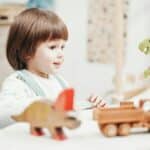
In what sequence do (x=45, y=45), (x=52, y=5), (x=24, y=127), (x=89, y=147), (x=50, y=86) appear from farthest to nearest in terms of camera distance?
(x=52, y=5) → (x=50, y=86) → (x=45, y=45) → (x=24, y=127) → (x=89, y=147)

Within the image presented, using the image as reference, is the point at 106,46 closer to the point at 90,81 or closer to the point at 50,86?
the point at 90,81

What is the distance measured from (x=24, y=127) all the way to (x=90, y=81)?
4.90 ft

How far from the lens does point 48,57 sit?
101cm

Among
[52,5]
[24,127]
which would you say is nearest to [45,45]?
[24,127]

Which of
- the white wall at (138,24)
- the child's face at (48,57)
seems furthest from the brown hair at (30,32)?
the white wall at (138,24)

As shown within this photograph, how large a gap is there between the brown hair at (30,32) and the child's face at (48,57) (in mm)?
13

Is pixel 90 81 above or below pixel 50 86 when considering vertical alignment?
below

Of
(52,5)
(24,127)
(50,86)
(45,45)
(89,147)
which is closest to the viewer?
(89,147)

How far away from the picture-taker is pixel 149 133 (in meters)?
0.81

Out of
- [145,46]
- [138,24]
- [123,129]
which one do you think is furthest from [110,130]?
[138,24]

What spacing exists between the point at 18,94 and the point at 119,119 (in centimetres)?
33

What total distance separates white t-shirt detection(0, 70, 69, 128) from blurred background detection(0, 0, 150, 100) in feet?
3.54

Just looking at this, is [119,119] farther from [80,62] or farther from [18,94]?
[80,62]

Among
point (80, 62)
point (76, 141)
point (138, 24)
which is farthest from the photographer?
point (80, 62)
